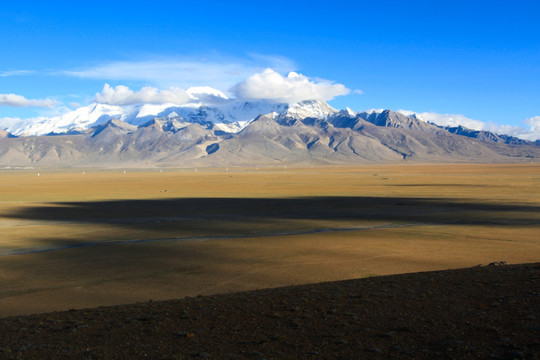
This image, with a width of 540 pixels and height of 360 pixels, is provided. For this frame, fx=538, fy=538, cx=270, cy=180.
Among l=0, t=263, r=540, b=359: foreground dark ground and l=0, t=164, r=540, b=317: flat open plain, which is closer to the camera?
l=0, t=263, r=540, b=359: foreground dark ground

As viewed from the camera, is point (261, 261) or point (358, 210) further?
point (358, 210)

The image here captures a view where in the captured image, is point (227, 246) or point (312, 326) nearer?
point (312, 326)

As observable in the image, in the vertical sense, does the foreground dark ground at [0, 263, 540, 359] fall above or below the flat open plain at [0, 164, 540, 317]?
above

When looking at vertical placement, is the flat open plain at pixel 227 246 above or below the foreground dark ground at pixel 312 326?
below

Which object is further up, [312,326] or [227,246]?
[312,326]

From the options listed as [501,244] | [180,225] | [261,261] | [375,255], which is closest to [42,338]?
[261,261]

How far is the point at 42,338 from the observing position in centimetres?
905

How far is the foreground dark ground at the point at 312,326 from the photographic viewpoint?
8055mm

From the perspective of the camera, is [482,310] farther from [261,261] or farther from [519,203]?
[519,203]

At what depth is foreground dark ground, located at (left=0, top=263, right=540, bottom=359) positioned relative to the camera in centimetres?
805

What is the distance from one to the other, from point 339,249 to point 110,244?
10201 millimetres

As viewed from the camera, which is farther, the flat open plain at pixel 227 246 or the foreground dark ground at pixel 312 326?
the flat open plain at pixel 227 246

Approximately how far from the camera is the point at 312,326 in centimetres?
936

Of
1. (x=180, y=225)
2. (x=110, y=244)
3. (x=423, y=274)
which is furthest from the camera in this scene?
(x=180, y=225)
